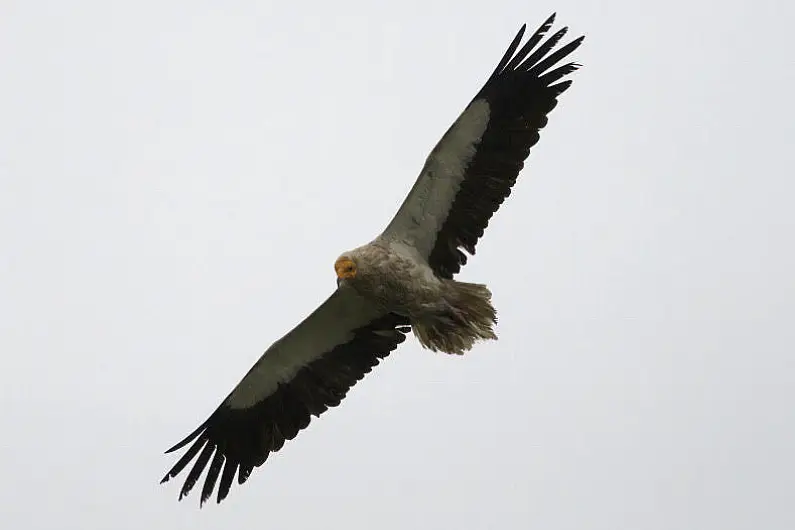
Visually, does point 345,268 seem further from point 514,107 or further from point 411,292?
point 514,107

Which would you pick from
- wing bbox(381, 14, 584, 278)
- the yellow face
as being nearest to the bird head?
the yellow face

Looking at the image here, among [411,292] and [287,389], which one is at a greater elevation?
[287,389]

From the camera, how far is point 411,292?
10.6m

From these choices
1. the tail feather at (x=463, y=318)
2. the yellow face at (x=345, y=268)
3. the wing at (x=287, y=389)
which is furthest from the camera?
the wing at (x=287, y=389)

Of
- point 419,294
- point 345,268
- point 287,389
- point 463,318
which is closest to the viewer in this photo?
point 345,268

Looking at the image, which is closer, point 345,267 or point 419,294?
point 345,267

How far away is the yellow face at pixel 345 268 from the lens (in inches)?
407

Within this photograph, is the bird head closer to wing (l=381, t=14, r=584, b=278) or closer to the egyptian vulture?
the egyptian vulture

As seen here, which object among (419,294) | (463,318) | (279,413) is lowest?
(463,318)

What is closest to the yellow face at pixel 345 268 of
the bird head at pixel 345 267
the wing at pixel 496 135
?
the bird head at pixel 345 267

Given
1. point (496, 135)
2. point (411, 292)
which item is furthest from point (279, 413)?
point (496, 135)

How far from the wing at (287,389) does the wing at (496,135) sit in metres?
1.39

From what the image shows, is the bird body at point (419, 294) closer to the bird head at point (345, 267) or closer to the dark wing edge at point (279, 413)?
the bird head at point (345, 267)

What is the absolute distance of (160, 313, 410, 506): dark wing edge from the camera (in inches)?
453
